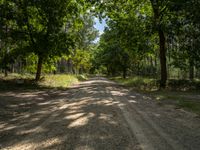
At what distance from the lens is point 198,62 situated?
84.3 ft

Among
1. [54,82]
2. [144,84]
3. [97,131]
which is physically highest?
[54,82]

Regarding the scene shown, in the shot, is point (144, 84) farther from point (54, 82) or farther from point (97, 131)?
point (97, 131)

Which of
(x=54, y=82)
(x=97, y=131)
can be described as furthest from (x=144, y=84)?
(x=97, y=131)

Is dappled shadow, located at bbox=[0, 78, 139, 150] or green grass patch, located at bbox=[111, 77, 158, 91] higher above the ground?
green grass patch, located at bbox=[111, 77, 158, 91]

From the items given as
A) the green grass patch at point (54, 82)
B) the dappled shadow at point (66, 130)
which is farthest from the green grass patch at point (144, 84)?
the dappled shadow at point (66, 130)

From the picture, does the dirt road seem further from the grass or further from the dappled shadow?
the grass

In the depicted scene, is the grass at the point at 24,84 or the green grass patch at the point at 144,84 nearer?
the grass at the point at 24,84

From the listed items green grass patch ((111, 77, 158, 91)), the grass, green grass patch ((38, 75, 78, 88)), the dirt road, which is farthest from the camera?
green grass patch ((111, 77, 158, 91))

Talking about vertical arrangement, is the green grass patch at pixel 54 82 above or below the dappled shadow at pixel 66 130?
above

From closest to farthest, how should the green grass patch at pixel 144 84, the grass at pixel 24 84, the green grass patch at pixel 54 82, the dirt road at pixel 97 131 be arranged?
the dirt road at pixel 97 131, the grass at pixel 24 84, the green grass patch at pixel 54 82, the green grass patch at pixel 144 84

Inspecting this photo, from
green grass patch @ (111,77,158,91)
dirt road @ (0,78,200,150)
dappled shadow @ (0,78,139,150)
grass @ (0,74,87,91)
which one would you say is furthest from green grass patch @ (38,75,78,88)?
dappled shadow @ (0,78,139,150)

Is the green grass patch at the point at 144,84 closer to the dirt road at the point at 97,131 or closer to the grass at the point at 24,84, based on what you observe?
the grass at the point at 24,84

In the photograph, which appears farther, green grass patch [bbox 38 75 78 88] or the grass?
green grass patch [bbox 38 75 78 88]

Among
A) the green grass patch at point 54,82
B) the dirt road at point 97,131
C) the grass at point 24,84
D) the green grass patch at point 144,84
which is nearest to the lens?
the dirt road at point 97,131
